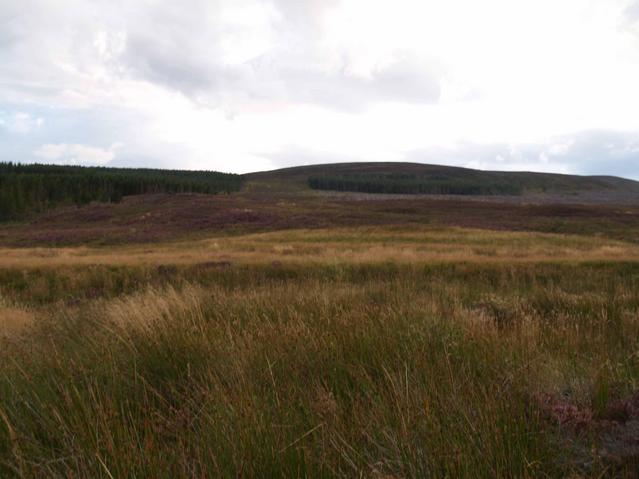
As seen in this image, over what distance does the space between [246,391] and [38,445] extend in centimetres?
124

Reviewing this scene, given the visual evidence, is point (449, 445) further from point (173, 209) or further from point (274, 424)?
point (173, 209)

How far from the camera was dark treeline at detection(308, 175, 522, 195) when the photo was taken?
145 meters

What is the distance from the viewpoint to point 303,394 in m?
3.14

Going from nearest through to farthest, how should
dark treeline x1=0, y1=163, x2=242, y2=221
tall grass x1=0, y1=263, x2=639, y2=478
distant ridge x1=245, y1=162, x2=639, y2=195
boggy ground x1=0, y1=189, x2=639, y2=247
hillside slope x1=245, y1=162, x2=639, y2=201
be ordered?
tall grass x1=0, y1=263, x2=639, y2=478
boggy ground x1=0, y1=189, x2=639, y2=247
dark treeline x1=0, y1=163, x2=242, y2=221
hillside slope x1=245, y1=162, x2=639, y2=201
distant ridge x1=245, y1=162, x2=639, y2=195

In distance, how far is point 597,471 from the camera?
2.38 meters

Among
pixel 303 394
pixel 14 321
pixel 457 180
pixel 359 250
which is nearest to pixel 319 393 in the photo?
pixel 303 394

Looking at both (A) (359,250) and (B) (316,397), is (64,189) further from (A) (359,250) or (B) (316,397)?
(B) (316,397)

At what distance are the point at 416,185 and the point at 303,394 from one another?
486ft

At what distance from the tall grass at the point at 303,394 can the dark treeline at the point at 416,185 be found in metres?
141

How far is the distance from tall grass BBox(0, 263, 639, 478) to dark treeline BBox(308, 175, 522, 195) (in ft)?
461

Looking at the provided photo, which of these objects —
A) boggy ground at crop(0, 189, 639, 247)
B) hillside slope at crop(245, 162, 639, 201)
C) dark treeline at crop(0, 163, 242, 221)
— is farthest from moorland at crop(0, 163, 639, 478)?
hillside slope at crop(245, 162, 639, 201)

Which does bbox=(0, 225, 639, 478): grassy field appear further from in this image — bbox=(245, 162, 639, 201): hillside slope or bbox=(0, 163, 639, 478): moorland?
bbox=(245, 162, 639, 201): hillside slope

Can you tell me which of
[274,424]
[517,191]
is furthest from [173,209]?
[517,191]

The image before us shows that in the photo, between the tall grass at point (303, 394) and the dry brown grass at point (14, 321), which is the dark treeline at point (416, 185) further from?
the tall grass at point (303, 394)
